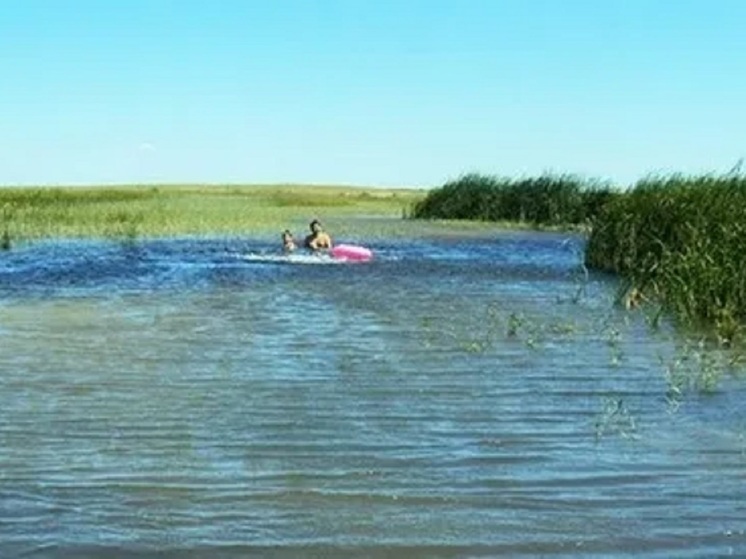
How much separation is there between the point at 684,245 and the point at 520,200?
31.9 metres

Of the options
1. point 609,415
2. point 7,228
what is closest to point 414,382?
point 609,415

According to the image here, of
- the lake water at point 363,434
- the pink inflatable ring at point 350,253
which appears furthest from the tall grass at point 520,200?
the lake water at point 363,434

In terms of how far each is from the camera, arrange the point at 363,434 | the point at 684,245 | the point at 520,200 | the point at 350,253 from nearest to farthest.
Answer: the point at 363,434 < the point at 684,245 < the point at 350,253 < the point at 520,200

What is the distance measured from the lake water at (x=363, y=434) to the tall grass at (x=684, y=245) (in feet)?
2.75

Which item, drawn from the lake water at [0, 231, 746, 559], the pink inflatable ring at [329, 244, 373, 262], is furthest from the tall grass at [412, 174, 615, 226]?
→ the lake water at [0, 231, 746, 559]

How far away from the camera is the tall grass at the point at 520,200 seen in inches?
1959

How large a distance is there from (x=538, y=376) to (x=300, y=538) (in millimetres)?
6317

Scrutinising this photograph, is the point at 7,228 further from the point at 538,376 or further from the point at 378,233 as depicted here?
the point at 538,376

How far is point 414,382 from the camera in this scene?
12359mm

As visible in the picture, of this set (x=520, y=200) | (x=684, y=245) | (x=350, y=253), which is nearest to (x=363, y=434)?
(x=684, y=245)

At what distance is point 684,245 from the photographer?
20.8 metres

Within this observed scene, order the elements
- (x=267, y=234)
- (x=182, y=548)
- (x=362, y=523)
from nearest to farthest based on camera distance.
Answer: (x=182, y=548) < (x=362, y=523) < (x=267, y=234)

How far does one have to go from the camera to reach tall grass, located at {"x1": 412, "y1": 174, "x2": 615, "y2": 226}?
49.8 metres

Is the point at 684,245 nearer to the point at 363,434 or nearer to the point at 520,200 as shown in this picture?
the point at 363,434
